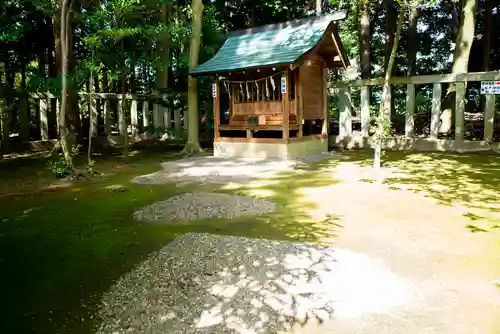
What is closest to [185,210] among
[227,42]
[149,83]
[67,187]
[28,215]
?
[28,215]

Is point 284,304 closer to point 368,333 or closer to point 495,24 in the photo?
point 368,333

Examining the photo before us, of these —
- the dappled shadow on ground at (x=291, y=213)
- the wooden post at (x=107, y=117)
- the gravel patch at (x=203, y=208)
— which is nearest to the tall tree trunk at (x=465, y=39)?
the dappled shadow on ground at (x=291, y=213)

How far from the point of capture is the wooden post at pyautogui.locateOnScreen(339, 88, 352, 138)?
14804mm

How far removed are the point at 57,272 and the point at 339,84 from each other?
12.6 metres

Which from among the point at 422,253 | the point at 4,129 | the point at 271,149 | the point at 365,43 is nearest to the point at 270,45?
the point at 271,149

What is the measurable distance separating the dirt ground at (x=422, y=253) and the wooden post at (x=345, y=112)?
24.5 ft

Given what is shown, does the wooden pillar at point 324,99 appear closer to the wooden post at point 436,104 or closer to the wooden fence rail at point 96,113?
the wooden post at point 436,104

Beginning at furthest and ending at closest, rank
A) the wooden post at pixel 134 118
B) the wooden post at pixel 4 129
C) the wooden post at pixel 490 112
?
the wooden post at pixel 134 118, the wooden post at pixel 4 129, the wooden post at pixel 490 112

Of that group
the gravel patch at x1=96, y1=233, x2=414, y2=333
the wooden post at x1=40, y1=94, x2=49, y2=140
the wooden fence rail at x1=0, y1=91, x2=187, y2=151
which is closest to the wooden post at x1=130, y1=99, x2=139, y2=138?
the wooden fence rail at x1=0, y1=91, x2=187, y2=151

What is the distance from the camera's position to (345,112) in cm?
1504

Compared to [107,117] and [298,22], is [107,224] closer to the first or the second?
[298,22]

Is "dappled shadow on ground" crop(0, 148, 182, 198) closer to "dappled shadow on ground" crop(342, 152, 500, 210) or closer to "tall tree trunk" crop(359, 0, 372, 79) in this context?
"dappled shadow on ground" crop(342, 152, 500, 210)

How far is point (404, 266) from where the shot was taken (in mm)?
4145

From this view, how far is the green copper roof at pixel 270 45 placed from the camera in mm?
11711
